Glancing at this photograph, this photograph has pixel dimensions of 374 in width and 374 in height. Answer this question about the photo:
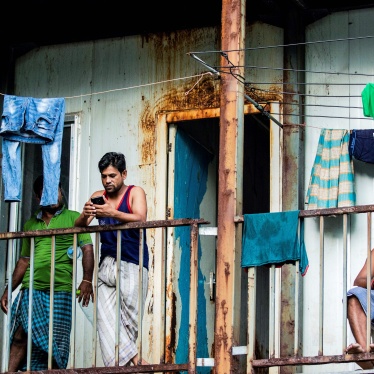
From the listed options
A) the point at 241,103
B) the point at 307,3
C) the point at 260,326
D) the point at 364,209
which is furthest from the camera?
the point at 260,326

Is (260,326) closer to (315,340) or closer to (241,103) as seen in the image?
(315,340)

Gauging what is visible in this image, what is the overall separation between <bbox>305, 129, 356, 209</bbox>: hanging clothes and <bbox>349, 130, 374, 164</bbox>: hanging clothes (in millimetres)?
63

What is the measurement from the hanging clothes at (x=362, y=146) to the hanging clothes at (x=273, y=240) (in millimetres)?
1637

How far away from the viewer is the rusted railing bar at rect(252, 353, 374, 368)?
351 inches

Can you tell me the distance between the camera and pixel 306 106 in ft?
37.1

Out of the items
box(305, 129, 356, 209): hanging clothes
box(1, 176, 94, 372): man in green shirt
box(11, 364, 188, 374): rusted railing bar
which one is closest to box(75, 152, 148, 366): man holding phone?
box(11, 364, 188, 374): rusted railing bar

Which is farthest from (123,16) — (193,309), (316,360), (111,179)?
(316,360)

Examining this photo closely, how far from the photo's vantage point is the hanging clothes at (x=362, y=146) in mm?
10742

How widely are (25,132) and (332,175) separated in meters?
2.81

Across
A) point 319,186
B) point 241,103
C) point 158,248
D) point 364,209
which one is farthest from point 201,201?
point 364,209

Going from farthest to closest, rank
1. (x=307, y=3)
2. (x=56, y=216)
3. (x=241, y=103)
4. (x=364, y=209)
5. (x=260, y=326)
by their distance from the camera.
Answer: (x=260, y=326) → (x=307, y=3) → (x=56, y=216) → (x=241, y=103) → (x=364, y=209)

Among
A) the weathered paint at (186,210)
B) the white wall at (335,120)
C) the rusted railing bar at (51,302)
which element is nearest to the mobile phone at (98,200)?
the rusted railing bar at (51,302)

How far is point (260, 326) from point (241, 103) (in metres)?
3.72

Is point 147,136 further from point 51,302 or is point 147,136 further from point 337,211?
point 337,211
